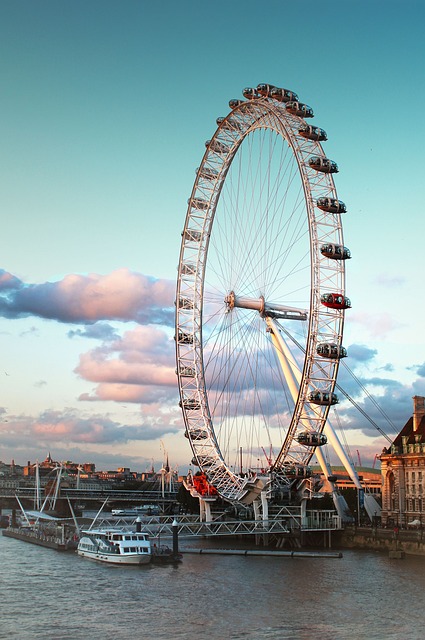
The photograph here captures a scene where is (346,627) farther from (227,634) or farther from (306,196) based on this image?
(306,196)

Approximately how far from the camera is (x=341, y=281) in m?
62.4

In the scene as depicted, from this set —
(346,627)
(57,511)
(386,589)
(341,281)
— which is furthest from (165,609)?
(57,511)

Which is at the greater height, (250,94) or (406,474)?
(250,94)

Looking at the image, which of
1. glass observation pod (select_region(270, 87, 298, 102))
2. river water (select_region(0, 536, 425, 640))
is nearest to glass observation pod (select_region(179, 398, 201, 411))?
river water (select_region(0, 536, 425, 640))

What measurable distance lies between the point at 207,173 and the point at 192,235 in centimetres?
559

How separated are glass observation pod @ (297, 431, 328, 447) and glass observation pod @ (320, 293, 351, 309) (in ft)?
29.2

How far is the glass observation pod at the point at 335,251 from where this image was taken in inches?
2416

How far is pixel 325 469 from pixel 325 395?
12612 mm

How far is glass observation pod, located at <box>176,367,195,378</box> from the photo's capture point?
7800 centimetres

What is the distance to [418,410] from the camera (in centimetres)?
8138

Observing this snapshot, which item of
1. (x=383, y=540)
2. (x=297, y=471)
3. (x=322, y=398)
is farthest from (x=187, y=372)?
(x=383, y=540)

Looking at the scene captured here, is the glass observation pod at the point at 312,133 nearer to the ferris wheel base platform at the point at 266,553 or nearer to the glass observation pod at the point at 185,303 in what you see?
the glass observation pod at the point at 185,303

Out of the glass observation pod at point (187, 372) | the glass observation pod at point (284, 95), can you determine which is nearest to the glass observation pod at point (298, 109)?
the glass observation pod at point (284, 95)

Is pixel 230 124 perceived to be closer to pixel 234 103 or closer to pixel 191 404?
pixel 234 103
